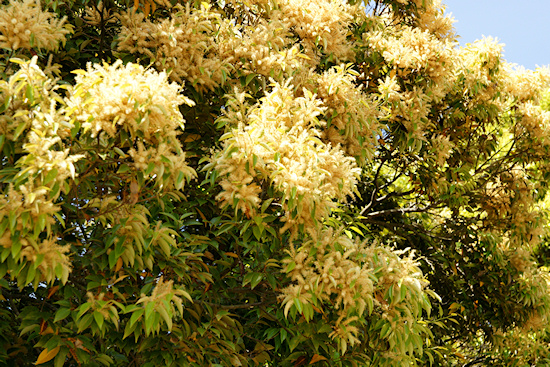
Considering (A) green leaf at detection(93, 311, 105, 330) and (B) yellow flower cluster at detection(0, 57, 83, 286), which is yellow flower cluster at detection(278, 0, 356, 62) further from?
(A) green leaf at detection(93, 311, 105, 330)

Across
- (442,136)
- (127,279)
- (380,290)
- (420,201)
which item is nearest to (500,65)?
(442,136)

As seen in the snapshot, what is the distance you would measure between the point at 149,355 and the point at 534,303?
446 cm

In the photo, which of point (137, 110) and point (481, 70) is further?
point (481, 70)

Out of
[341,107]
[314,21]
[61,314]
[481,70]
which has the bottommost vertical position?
[61,314]

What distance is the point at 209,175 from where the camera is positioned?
13.9 feet

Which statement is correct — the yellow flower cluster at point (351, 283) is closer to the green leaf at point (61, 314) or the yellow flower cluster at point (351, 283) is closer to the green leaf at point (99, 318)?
the green leaf at point (99, 318)

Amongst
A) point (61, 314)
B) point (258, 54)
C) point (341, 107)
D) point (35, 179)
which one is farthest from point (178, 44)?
point (61, 314)

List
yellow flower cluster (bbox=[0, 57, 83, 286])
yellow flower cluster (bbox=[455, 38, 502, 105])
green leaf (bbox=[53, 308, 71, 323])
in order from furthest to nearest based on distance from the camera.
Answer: yellow flower cluster (bbox=[455, 38, 502, 105]) → green leaf (bbox=[53, 308, 71, 323]) → yellow flower cluster (bbox=[0, 57, 83, 286])

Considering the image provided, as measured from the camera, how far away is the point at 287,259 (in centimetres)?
357

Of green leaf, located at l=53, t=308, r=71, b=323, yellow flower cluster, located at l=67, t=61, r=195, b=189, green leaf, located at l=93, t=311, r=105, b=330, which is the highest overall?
yellow flower cluster, located at l=67, t=61, r=195, b=189

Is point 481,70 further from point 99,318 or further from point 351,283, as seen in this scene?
point 99,318

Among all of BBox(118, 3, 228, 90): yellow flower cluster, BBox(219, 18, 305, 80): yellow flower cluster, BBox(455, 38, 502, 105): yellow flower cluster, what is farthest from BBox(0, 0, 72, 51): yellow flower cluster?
BBox(455, 38, 502, 105): yellow flower cluster

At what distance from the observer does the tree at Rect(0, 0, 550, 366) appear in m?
3.02

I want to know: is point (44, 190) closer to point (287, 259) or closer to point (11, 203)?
A: point (11, 203)
